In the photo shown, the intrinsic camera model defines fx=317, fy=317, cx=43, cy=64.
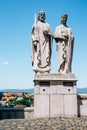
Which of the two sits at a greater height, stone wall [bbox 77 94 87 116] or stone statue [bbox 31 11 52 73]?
stone statue [bbox 31 11 52 73]

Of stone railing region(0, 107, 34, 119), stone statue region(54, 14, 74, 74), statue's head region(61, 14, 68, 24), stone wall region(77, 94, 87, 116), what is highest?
statue's head region(61, 14, 68, 24)

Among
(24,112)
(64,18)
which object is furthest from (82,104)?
(64,18)

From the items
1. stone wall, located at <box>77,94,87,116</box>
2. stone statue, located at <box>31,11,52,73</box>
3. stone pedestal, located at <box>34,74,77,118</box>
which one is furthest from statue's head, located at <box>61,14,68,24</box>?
stone wall, located at <box>77,94,87,116</box>

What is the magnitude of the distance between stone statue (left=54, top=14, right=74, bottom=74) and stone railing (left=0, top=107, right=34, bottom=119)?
2389mm

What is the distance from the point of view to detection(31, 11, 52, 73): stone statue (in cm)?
1476

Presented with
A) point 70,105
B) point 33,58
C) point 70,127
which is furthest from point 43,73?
point 70,127

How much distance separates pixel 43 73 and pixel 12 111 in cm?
226

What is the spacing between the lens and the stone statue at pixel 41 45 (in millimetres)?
14758

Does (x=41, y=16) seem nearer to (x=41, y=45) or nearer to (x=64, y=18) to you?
(x=64, y=18)

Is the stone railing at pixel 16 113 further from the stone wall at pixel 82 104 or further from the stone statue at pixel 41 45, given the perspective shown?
the stone wall at pixel 82 104

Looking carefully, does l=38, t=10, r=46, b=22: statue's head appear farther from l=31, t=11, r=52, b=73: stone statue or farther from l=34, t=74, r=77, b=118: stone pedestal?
l=34, t=74, r=77, b=118: stone pedestal

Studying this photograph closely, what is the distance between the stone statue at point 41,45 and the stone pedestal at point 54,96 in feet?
1.82

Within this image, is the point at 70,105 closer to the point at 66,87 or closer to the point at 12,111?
the point at 66,87

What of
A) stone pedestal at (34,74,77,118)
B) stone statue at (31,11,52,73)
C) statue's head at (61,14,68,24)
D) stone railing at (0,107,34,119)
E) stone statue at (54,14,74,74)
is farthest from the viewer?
statue's head at (61,14,68,24)
